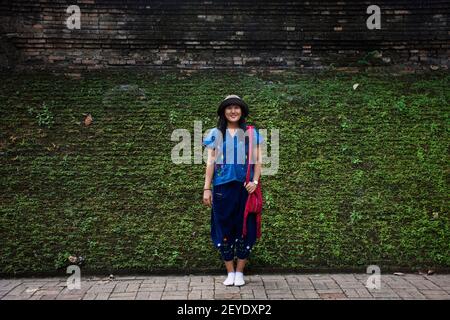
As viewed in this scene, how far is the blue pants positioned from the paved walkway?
392mm

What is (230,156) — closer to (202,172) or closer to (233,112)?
(233,112)

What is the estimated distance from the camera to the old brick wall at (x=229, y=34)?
21.3ft

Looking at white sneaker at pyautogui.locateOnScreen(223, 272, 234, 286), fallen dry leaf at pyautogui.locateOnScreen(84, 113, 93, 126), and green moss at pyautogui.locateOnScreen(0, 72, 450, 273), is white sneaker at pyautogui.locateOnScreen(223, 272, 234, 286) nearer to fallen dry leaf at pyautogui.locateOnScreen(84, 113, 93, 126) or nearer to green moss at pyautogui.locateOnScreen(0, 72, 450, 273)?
green moss at pyautogui.locateOnScreen(0, 72, 450, 273)

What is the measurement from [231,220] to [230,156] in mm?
641

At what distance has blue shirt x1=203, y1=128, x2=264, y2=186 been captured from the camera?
3.92 meters

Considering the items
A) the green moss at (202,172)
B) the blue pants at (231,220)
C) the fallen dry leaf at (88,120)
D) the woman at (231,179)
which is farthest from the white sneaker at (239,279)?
the fallen dry leaf at (88,120)

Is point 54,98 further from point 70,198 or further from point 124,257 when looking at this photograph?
point 124,257

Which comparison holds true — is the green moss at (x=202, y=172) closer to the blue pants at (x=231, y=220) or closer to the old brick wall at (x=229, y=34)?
the old brick wall at (x=229, y=34)

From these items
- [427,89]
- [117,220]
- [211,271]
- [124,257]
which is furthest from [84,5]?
[427,89]

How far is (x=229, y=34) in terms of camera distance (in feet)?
21.8

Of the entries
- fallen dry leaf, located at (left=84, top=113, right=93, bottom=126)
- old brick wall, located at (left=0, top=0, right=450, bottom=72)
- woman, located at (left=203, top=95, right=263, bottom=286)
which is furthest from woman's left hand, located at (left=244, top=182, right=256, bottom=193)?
old brick wall, located at (left=0, top=0, right=450, bottom=72)

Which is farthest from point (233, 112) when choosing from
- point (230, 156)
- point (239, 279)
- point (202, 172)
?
point (239, 279)

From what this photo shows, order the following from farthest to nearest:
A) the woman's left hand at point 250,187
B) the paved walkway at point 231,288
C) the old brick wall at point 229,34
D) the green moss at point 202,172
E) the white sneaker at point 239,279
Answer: the old brick wall at point 229,34 < the green moss at point 202,172 < the white sneaker at point 239,279 < the woman's left hand at point 250,187 < the paved walkway at point 231,288

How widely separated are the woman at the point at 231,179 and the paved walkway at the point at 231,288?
28 centimetres
